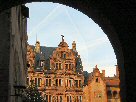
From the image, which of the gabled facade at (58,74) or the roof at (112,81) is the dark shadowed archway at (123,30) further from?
the roof at (112,81)

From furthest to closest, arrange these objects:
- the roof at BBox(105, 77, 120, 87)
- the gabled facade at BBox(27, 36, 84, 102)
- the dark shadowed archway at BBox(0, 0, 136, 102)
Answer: the roof at BBox(105, 77, 120, 87) → the gabled facade at BBox(27, 36, 84, 102) → the dark shadowed archway at BBox(0, 0, 136, 102)

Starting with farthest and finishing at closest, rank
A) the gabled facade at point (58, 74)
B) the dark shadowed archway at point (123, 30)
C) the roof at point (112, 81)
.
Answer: the roof at point (112, 81) → the gabled facade at point (58, 74) → the dark shadowed archway at point (123, 30)

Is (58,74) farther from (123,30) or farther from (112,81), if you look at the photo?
(123,30)

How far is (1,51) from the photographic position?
32.2 ft

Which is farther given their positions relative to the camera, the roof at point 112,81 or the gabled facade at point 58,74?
the roof at point 112,81

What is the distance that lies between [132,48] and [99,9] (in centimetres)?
93

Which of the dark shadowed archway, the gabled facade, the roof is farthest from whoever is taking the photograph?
the roof

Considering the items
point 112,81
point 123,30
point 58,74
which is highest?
point 58,74

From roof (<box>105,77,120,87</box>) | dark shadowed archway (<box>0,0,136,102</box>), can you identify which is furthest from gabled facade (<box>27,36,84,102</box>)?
dark shadowed archway (<box>0,0,136,102</box>)

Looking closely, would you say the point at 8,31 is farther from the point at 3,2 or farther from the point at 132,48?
the point at 132,48

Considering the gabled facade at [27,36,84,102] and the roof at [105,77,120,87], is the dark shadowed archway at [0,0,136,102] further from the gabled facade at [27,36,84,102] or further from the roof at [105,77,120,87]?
the roof at [105,77,120,87]

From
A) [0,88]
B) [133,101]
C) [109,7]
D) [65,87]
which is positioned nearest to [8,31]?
[0,88]


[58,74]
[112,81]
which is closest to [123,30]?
[58,74]

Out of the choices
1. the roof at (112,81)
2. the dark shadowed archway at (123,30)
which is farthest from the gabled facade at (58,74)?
the dark shadowed archway at (123,30)
